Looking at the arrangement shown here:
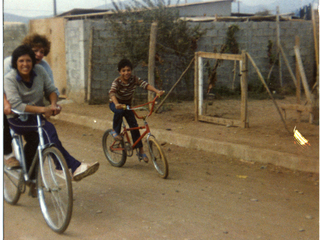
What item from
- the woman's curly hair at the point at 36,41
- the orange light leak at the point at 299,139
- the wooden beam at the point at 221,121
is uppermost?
the woman's curly hair at the point at 36,41

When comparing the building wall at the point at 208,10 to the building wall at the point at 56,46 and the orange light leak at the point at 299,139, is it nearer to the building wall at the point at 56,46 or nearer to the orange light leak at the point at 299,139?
the orange light leak at the point at 299,139

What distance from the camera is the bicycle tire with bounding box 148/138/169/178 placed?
12.1 ft

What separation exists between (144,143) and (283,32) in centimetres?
688

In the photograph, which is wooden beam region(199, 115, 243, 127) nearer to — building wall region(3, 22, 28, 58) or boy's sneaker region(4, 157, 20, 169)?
boy's sneaker region(4, 157, 20, 169)

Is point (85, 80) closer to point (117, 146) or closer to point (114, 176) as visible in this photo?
point (117, 146)

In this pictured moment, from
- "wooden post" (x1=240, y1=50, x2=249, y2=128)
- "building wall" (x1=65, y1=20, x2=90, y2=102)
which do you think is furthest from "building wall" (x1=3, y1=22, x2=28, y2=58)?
"wooden post" (x1=240, y1=50, x2=249, y2=128)

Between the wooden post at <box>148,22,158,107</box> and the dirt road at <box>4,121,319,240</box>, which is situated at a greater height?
the wooden post at <box>148,22,158,107</box>

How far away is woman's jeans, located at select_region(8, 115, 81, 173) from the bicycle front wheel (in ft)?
0.23

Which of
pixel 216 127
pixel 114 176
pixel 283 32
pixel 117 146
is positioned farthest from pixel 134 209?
pixel 283 32

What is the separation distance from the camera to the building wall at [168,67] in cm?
395

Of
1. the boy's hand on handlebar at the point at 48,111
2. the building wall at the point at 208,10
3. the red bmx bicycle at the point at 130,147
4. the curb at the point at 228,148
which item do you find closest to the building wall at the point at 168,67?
the curb at the point at 228,148

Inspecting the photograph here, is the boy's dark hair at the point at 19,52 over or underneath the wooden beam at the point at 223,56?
underneath

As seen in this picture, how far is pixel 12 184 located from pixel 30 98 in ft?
2.69

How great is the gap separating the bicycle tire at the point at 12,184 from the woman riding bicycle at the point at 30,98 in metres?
0.15
